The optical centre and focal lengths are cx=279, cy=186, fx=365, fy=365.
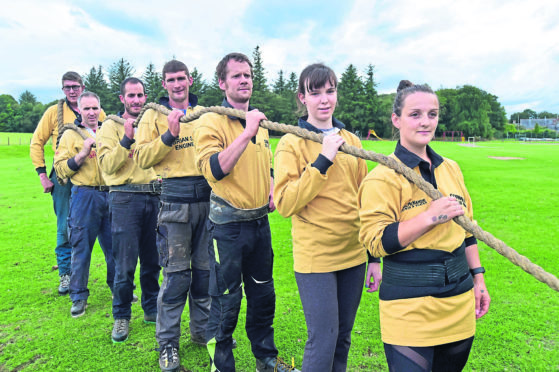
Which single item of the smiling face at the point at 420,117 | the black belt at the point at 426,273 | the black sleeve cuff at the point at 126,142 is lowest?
the black belt at the point at 426,273

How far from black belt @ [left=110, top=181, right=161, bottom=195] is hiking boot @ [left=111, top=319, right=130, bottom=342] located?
4.70 feet

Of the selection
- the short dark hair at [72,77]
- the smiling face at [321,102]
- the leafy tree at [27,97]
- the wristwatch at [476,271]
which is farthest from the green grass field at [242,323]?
the leafy tree at [27,97]

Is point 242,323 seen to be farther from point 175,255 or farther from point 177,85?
point 177,85

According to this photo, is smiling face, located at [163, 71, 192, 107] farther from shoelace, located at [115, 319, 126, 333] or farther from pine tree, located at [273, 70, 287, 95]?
pine tree, located at [273, 70, 287, 95]

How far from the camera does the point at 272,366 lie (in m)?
3.26

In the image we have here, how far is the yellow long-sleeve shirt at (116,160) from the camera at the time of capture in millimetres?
3908

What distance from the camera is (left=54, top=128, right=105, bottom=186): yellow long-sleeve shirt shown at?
468 cm

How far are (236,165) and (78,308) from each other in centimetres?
308

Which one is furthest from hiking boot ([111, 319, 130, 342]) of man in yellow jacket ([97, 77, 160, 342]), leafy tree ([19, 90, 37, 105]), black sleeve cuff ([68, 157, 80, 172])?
leafy tree ([19, 90, 37, 105])

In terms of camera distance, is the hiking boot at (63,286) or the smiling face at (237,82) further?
the hiking boot at (63,286)

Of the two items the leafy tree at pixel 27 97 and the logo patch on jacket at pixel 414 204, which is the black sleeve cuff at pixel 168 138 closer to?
the logo patch on jacket at pixel 414 204

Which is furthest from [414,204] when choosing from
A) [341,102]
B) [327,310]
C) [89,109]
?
[341,102]

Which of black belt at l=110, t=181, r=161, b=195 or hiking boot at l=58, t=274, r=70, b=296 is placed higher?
black belt at l=110, t=181, r=161, b=195

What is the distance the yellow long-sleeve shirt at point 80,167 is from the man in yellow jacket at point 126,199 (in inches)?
25.1
